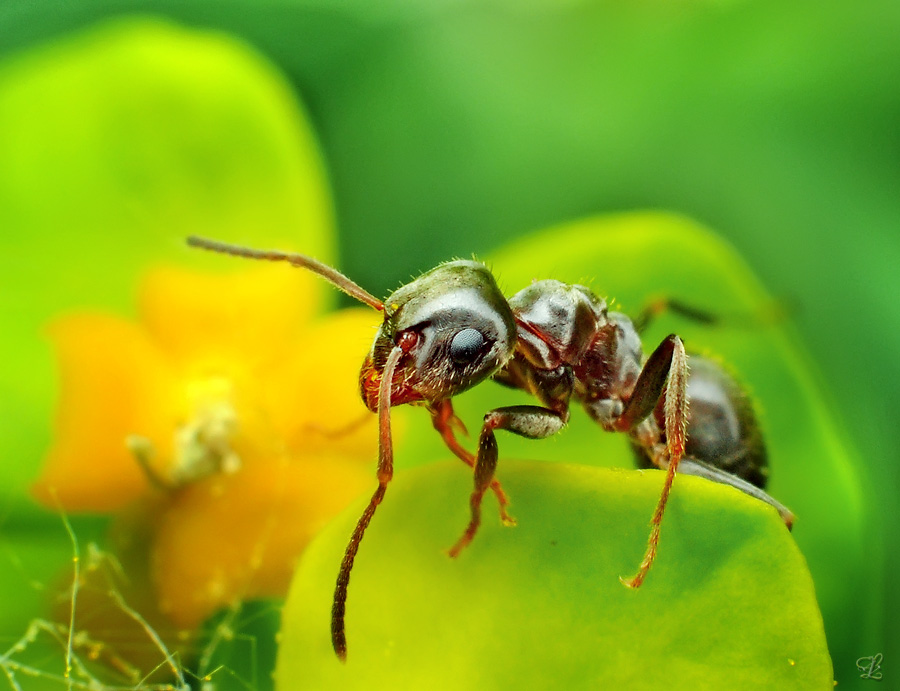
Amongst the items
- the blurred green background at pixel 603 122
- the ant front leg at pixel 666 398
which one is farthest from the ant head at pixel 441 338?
the blurred green background at pixel 603 122

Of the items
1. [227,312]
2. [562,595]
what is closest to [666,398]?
[562,595]

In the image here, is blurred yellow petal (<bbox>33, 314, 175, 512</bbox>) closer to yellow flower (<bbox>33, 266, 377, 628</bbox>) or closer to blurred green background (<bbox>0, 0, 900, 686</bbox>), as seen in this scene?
yellow flower (<bbox>33, 266, 377, 628</bbox>)

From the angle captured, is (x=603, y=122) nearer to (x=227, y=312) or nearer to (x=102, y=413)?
(x=227, y=312)

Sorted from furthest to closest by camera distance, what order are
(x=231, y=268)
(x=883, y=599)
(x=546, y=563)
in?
(x=231, y=268)
(x=883, y=599)
(x=546, y=563)

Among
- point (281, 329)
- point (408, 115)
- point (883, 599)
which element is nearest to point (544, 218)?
point (408, 115)

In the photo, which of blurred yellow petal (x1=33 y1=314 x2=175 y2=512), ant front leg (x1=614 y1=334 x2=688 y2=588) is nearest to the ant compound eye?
ant front leg (x1=614 y1=334 x2=688 y2=588)

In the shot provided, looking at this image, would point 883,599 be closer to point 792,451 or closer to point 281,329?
point 792,451

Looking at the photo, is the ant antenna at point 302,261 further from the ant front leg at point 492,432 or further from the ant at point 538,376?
the ant front leg at point 492,432

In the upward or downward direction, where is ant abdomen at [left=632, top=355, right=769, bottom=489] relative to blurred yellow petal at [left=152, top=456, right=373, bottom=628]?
upward
